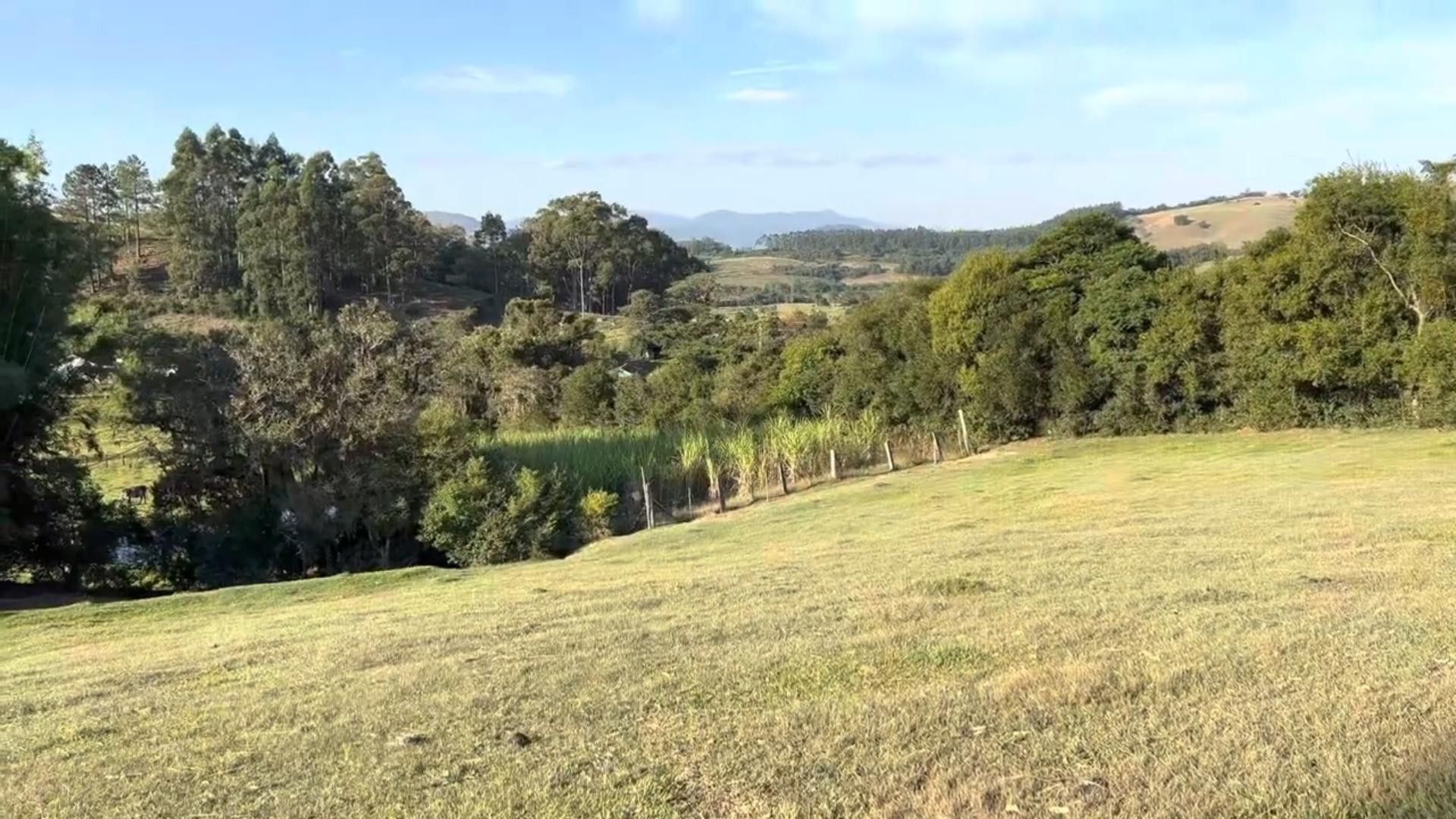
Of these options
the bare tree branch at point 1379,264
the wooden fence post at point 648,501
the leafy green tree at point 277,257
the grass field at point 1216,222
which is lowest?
the wooden fence post at point 648,501

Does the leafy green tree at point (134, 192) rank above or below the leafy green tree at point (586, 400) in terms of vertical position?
above

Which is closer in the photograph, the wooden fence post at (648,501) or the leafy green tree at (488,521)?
the leafy green tree at (488,521)

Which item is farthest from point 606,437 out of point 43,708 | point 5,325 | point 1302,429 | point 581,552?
point 43,708

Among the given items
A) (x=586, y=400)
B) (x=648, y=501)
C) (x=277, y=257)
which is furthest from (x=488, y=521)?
(x=277, y=257)

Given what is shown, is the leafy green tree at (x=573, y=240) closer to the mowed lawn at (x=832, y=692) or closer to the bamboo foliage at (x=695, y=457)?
the bamboo foliage at (x=695, y=457)

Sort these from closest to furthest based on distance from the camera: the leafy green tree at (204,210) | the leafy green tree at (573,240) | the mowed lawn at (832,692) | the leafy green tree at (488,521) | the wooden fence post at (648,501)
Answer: the mowed lawn at (832,692) < the leafy green tree at (488,521) < the wooden fence post at (648,501) < the leafy green tree at (204,210) < the leafy green tree at (573,240)

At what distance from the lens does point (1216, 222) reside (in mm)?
93125

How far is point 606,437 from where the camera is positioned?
29.4 metres

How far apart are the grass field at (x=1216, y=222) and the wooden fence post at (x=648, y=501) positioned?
188ft

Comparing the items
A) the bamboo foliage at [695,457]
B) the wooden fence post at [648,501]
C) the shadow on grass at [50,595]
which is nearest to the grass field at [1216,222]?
the bamboo foliage at [695,457]

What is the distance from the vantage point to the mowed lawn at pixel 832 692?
13.2 feet

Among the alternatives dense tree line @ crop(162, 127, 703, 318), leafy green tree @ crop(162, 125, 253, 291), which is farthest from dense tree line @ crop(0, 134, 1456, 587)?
leafy green tree @ crop(162, 125, 253, 291)

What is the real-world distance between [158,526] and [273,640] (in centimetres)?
1584

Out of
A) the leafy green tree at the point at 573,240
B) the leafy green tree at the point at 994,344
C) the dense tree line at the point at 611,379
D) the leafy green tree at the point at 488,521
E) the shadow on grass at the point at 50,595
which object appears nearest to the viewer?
the shadow on grass at the point at 50,595
